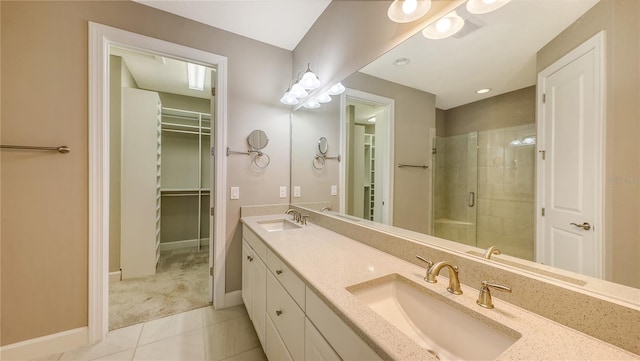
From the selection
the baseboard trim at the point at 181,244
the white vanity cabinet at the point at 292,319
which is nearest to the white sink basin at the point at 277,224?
the white vanity cabinet at the point at 292,319

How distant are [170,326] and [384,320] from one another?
6.61 feet

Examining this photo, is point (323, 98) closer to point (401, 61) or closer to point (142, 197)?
point (401, 61)

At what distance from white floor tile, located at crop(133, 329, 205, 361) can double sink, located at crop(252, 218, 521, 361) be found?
142 cm

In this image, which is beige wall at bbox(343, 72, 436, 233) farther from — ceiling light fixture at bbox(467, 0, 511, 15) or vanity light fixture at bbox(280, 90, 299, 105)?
vanity light fixture at bbox(280, 90, 299, 105)

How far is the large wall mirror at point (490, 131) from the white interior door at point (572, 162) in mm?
17

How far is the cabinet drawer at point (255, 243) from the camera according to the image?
151cm

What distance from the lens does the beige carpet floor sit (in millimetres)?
2017

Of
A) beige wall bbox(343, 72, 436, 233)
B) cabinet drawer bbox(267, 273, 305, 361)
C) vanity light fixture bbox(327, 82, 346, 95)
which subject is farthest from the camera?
vanity light fixture bbox(327, 82, 346, 95)

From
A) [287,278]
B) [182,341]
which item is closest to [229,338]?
[182,341]

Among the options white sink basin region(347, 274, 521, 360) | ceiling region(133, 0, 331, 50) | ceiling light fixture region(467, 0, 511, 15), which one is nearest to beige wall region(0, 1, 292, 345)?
ceiling region(133, 0, 331, 50)

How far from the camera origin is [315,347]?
0.87 m

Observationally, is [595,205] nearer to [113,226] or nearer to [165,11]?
[165,11]

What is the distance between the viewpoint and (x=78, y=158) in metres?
1.62

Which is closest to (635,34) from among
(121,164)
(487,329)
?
(487,329)
